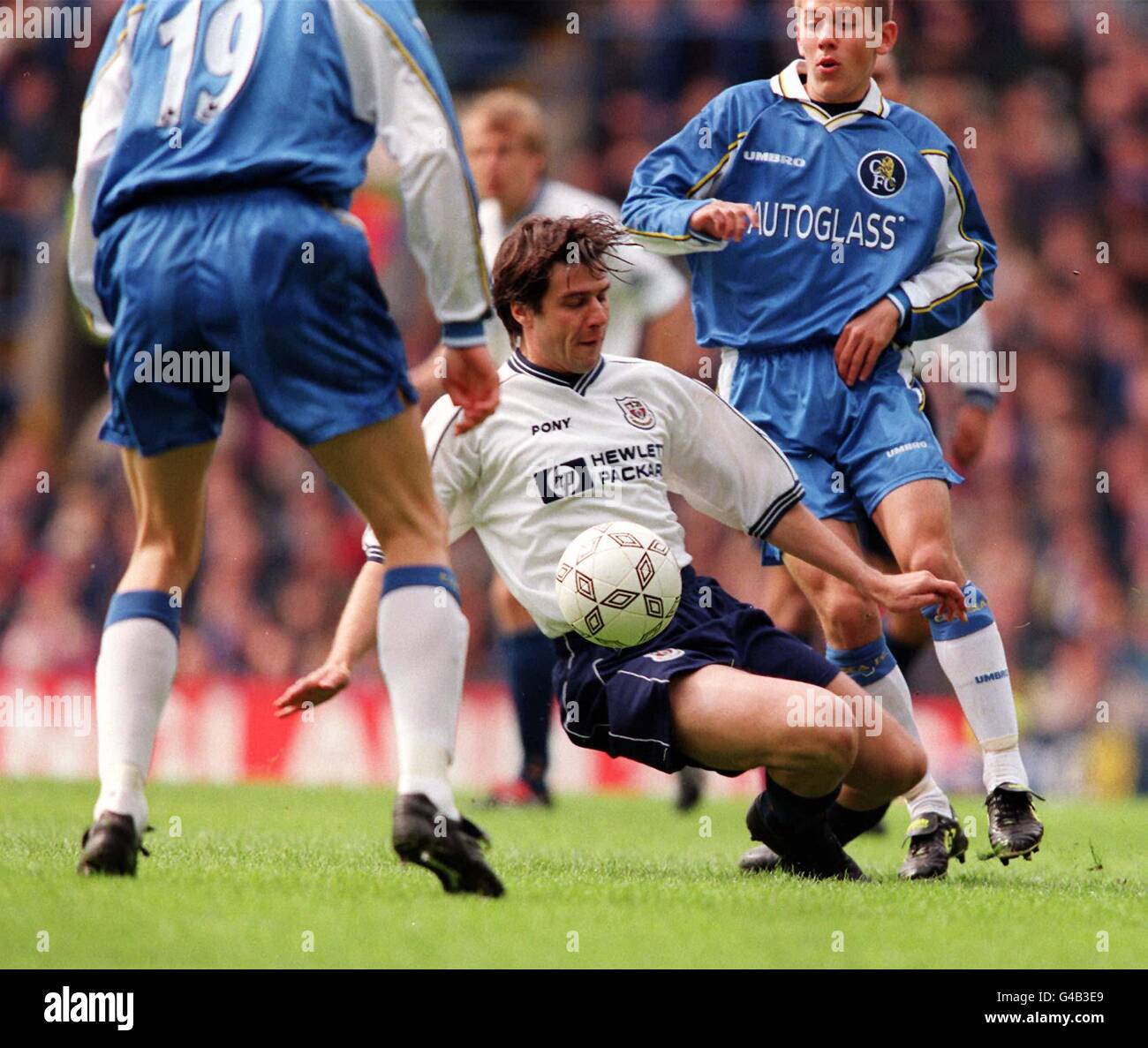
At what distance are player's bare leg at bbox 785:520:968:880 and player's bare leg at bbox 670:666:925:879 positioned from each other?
63cm

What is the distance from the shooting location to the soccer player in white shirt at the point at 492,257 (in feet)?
27.0

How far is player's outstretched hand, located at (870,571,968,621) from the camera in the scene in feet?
15.8

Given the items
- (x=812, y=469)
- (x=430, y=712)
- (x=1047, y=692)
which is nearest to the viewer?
(x=430, y=712)

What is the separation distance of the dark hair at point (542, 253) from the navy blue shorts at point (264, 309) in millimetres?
890

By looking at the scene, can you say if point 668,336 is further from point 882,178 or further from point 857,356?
point 857,356

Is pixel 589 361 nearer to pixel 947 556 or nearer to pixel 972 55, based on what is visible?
pixel 947 556

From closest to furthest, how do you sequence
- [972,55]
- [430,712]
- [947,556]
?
[430,712]
[947,556]
[972,55]

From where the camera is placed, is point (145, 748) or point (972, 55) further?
point (972, 55)

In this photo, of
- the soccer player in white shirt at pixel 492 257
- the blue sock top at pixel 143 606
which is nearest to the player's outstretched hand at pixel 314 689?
the blue sock top at pixel 143 606

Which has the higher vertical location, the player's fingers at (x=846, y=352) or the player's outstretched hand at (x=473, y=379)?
the player's fingers at (x=846, y=352)

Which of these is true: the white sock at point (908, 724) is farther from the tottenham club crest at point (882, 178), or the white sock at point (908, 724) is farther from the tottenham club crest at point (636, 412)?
the tottenham club crest at point (882, 178)

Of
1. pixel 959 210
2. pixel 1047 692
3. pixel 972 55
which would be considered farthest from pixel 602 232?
pixel 972 55
